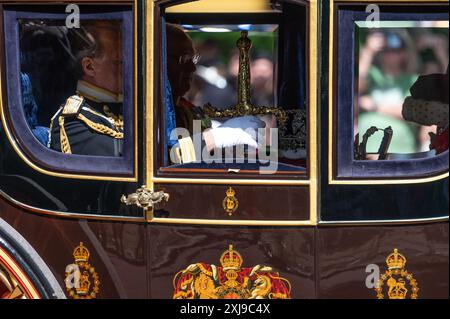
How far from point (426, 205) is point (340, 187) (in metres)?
0.36

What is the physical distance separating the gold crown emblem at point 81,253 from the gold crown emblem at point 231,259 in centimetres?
59

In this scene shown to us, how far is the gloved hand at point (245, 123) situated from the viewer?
13.0ft

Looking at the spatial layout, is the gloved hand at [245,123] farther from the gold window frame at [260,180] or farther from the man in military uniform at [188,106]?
the gold window frame at [260,180]

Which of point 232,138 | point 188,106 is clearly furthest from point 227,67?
point 232,138

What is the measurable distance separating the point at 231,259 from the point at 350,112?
775mm

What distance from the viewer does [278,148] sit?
12.8 ft

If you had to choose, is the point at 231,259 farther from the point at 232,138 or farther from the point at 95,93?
the point at 95,93

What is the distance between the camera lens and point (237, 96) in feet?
13.5

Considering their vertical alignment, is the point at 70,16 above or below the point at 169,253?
above

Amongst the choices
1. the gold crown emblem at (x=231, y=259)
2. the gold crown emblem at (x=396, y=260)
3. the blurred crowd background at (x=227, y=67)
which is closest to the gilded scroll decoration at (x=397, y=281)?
the gold crown emblem at (x=396, y=260)

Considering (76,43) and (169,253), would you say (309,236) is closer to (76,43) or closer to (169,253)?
(169,253)

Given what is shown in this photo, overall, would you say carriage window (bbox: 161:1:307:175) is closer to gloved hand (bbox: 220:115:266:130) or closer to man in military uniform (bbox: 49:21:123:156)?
gloved hand (bbox: 220:115:266:130)

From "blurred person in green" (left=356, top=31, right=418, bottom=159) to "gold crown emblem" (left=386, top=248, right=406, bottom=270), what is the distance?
422mm
